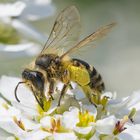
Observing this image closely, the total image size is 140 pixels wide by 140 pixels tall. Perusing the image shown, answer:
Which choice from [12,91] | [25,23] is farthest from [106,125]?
[25,23]

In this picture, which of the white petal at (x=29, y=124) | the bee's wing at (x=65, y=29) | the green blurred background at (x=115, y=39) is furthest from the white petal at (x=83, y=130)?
the green blurred background at (x=115, y=39)

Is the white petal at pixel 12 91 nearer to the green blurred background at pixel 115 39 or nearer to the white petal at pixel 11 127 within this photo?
the white petal at pixel 11 127

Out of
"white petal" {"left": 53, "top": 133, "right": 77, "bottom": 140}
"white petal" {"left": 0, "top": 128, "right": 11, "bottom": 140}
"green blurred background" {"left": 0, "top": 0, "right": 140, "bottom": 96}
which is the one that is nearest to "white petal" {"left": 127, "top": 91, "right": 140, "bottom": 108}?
"white petal" {"left": 53, "top": 133, "right": 77, "bottom": 140}

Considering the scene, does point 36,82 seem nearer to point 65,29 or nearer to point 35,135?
point 35,135

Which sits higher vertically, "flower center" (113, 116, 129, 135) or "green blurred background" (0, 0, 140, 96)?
"green blurred background" (0, 0, 140, 96)

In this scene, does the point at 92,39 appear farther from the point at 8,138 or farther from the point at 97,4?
the point at 97,4

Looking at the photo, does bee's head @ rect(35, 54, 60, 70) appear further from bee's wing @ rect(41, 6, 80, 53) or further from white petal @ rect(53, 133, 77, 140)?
white petal @ rect(53, 133, 77, 140)
